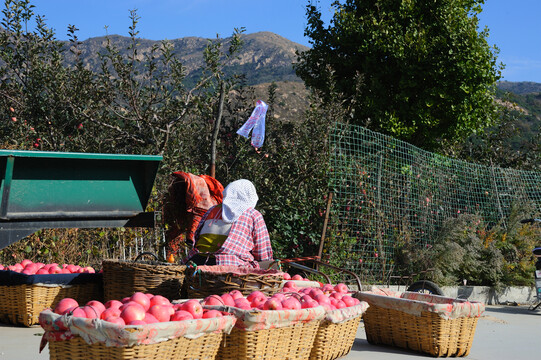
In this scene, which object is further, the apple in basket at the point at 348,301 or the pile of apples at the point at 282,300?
the apple in basket at the point at 348,301

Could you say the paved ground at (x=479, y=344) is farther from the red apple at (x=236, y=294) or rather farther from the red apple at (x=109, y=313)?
the red apple at (x=109, y=313)

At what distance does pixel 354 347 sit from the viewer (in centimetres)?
540

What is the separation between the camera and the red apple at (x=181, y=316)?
3.35 m

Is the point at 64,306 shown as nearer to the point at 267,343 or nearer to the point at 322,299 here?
the point at 267,343

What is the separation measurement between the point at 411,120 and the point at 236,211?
8.70 m

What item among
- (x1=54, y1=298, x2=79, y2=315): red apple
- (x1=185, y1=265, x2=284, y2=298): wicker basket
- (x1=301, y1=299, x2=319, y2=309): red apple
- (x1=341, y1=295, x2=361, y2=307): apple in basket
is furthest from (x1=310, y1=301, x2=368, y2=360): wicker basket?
(x1=54, y1=298, x2=79, y2=315): red apple

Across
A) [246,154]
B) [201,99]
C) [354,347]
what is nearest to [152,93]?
[201,99]

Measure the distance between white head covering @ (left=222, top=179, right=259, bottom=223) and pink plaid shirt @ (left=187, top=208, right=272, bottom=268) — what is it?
0.20 feet

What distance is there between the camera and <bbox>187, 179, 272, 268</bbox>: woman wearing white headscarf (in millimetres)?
5383

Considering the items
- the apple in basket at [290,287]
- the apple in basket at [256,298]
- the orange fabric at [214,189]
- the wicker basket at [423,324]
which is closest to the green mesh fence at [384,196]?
the orange fabric at [214,189]

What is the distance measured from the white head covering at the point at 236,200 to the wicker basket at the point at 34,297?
144 cm

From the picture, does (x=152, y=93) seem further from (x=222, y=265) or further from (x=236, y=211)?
(x=222, y=265)

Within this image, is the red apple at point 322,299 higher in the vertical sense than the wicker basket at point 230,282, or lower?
lower

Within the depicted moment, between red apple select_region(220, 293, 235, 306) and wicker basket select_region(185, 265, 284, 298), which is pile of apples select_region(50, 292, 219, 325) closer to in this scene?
red apple select_region(220, 293, 235, 306)
